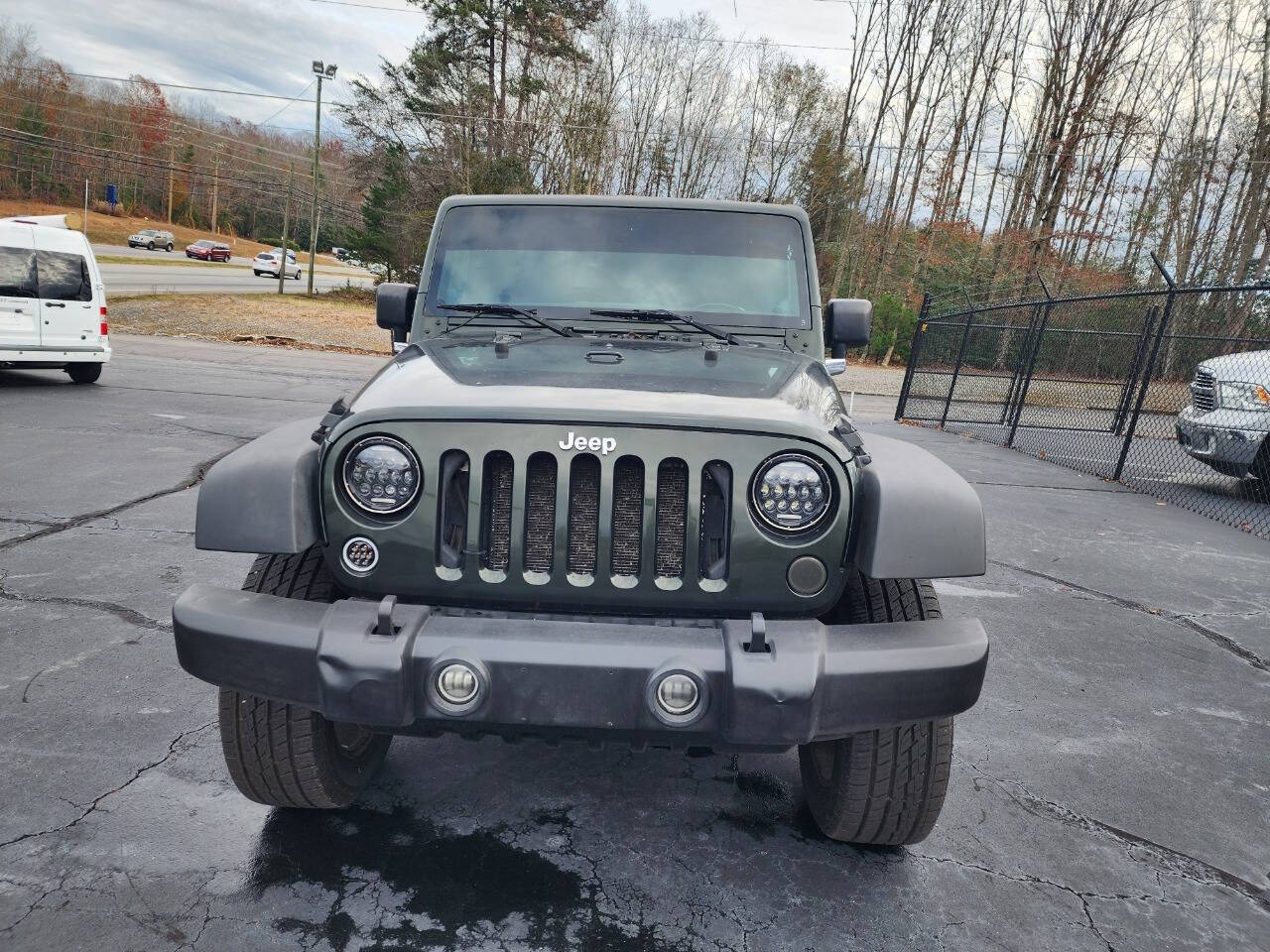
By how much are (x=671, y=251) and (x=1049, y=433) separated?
10.9m

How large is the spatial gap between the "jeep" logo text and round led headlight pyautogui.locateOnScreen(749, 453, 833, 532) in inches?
13.5

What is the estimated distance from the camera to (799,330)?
10.5 ft

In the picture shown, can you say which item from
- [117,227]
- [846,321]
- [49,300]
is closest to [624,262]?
[846,321]

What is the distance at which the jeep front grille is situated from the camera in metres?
1.95

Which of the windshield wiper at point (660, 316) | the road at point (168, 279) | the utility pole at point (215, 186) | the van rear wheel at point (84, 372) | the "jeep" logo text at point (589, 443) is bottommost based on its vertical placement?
the road at point (168, 279)

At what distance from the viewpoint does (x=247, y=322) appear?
22891 millimetres

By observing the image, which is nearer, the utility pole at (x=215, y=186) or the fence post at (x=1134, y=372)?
the fence post at (x=1134, y=372)

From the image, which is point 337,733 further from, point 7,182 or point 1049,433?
point 7,182

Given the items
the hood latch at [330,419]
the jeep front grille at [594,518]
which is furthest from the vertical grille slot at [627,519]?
the hood latch at [330,419]

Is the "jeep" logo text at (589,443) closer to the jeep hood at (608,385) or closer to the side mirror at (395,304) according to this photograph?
the jeep hood at (608,385)

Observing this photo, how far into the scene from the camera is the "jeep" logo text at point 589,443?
1.94 m

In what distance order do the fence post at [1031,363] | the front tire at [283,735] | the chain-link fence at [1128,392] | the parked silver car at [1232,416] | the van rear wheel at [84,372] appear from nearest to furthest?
the front tire at [283,735] < the parked silver car at [1232,416] < the chain-link fence at [1128,392] < the van rear wheel at [84,372] < the fence post at [1031,363]

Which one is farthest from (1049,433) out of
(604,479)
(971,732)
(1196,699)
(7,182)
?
(7,182)

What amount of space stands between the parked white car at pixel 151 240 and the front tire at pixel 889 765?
211 feet
